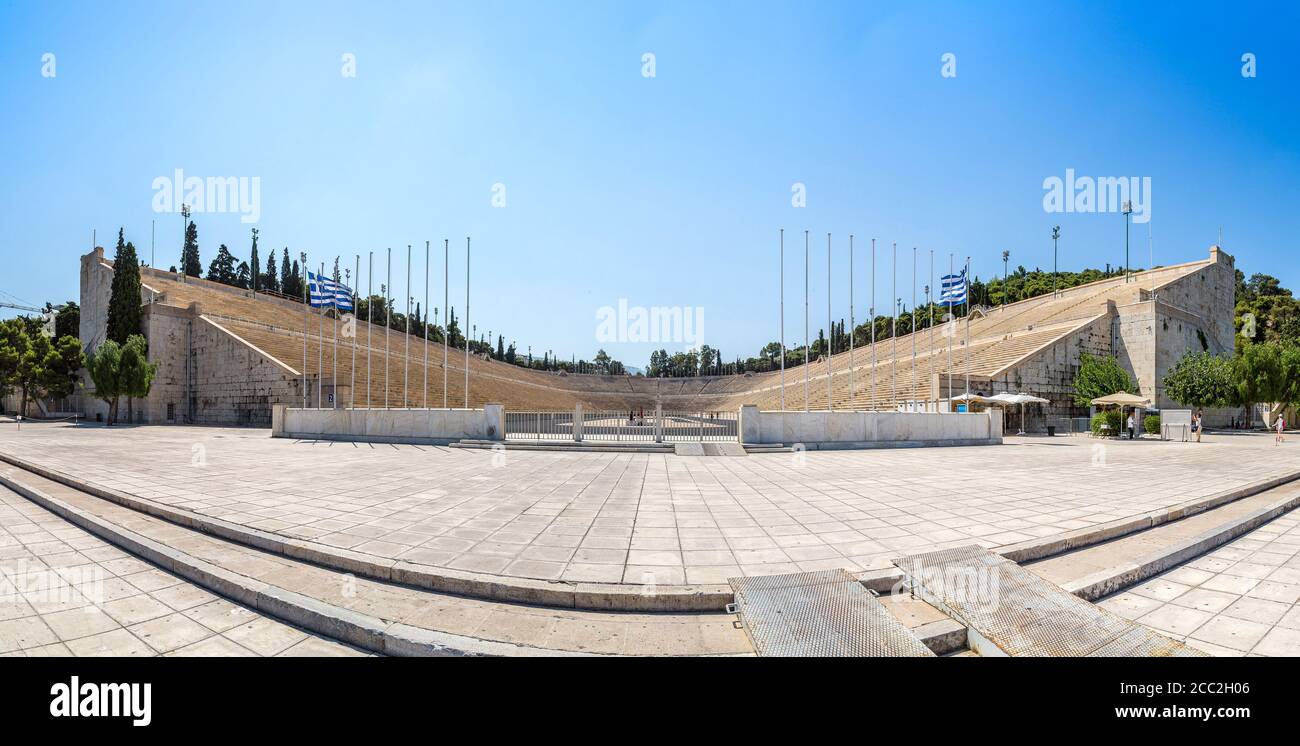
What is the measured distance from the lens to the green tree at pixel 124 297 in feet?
126

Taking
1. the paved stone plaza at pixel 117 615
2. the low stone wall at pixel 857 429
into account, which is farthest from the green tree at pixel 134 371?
the low stone wall at pixel 857 429

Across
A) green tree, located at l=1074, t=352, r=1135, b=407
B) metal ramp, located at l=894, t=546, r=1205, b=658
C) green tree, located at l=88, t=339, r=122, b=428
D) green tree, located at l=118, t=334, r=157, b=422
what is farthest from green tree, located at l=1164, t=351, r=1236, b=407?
green tree, located at l=88, t=339, r=122, b=428

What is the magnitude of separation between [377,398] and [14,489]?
24.8 m

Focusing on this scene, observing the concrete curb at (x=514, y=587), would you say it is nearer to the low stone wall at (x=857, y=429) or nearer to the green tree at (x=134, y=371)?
the low stone wall at (x=857, y=429)

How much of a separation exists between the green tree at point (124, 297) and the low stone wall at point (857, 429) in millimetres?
49335

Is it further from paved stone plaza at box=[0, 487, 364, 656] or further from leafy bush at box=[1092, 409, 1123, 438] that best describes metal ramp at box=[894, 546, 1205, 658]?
leafy bush at box=[1092, 409, 1123, 438]

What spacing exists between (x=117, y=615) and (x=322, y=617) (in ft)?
Result: 6.04

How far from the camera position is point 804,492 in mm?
9125

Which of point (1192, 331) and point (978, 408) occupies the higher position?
point (1192, 331)

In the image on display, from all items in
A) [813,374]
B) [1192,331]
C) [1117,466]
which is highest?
[1192,331]

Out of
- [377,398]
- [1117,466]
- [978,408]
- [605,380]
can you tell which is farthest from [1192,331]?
[605,380]

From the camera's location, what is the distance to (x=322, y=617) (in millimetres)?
3787

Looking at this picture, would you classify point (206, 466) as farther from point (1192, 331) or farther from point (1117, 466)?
point (1192, 331)

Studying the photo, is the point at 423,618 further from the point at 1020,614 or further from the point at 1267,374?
the point at 1267,374
